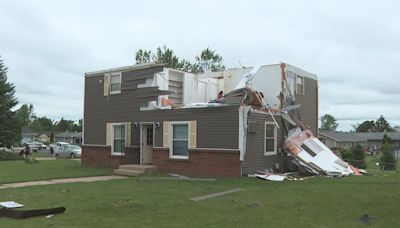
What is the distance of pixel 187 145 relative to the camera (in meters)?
18.7

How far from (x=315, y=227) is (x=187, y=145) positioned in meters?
11.2

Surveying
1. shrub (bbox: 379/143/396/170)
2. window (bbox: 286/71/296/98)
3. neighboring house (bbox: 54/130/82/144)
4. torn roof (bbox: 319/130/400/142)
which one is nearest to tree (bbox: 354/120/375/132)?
torn roof (bbox: 319/130/400/142)

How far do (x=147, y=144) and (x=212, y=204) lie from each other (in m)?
10.9

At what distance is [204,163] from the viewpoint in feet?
58.3

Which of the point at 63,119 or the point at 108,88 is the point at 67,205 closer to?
the point at 108,88

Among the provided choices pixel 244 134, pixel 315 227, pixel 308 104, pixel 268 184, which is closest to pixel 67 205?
pixel 315 227

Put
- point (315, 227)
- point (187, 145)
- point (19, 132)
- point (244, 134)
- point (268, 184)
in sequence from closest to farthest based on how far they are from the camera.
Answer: point (315, 227) → point (268, 184) → point (244, 134) → point (187, 145) → point (19, 132)

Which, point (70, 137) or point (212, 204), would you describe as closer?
point (212, 204)

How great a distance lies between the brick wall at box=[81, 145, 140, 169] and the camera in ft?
68.6

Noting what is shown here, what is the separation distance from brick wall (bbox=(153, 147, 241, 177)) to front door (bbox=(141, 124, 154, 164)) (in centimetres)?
Result: 138

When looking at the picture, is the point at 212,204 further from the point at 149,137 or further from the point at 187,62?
the point at 187,62

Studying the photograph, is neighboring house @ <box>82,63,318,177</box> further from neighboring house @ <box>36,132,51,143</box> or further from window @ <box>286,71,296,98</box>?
neighboring house @ <box>36,132,51,143</box>

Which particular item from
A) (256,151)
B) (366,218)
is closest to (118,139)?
(256,151)

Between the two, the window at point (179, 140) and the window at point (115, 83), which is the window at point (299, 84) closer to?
the window at point (179, 140)
